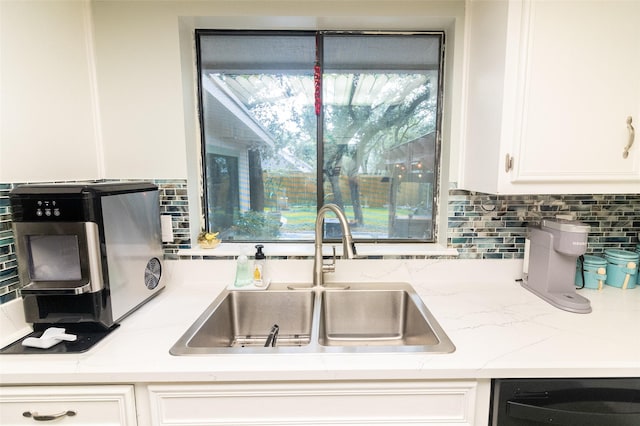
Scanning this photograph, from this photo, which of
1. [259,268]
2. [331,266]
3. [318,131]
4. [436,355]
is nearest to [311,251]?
[331,266]

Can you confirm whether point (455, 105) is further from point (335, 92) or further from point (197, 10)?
point (197, 10)

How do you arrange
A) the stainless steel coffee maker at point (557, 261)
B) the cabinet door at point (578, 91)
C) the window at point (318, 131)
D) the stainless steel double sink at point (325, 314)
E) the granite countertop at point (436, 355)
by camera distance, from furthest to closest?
1. the window at point (318, 131)
2. the stainless steel double sink at point (325, 314)
3. the stainless steel coffee maker at point (557, 261)
4. the cabinet door at point (578, 91)
5. the granite countertop at point (436, 355)

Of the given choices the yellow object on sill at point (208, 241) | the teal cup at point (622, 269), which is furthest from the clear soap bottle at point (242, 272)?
the teal cup at point (622, 269)

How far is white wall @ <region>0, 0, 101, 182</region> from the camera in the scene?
109 centimetres

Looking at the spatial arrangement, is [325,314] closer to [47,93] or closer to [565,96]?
[565,96]

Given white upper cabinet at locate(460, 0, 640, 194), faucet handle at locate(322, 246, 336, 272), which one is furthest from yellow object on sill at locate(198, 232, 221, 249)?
white upper cabinet at locate(460, 0, 640, 194)

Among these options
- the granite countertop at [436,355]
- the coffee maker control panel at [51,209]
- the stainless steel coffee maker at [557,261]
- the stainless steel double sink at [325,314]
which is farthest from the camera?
the stainless steel double sink at [325,314]

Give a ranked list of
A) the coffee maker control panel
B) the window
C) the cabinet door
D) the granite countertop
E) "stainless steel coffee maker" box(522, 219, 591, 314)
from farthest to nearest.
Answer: the window → "stainless steel coffee maker" box(522, 219, 591, 314) → the cabinet door → the coffee maker control panel → the granite countertop

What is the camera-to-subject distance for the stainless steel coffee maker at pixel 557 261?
1.25 meters

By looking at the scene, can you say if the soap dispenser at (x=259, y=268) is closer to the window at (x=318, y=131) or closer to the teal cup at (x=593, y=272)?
the window at (x=318, y=131)

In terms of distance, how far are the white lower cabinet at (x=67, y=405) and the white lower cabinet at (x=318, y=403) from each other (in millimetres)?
78

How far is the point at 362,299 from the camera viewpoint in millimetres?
1468

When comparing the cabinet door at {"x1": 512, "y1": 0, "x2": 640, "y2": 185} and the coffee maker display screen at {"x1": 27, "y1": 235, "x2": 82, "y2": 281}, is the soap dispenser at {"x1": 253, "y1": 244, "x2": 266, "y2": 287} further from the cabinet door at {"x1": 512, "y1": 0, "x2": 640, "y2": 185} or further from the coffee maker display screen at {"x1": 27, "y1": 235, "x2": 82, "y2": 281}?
the cabinet door at {"x1": 512, "y1": 0, "x2": 640, "y2": 185}

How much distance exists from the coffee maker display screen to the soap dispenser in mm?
657
